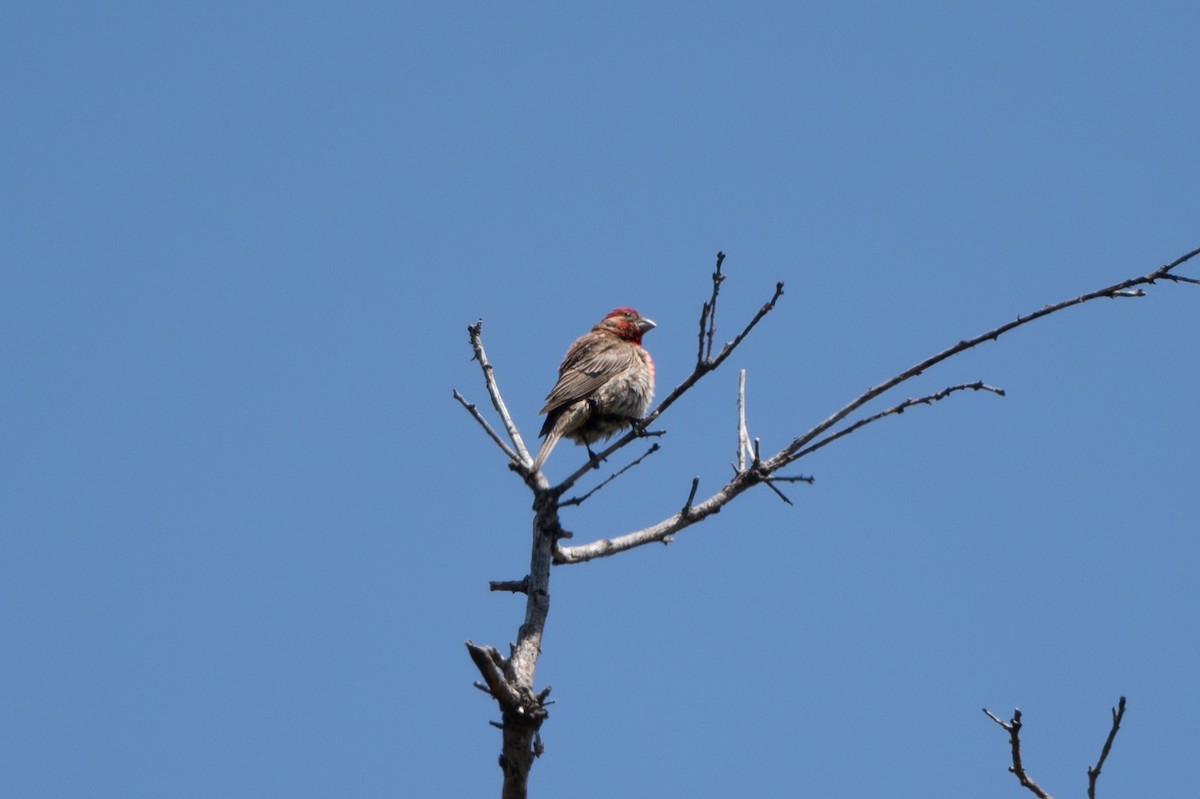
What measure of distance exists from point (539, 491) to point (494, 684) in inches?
41.7

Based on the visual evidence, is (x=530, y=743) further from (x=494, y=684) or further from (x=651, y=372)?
(x=651, y=372)

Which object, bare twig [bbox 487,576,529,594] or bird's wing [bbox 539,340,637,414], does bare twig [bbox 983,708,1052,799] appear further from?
bird's wing [bbox 539,340,637,414]

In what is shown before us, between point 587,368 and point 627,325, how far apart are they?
4.90ft

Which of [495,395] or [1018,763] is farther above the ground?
[495,395]

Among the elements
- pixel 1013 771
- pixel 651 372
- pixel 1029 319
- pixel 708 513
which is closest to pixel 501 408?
pixel 708 513

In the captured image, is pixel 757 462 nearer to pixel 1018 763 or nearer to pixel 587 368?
pixel 1018 763

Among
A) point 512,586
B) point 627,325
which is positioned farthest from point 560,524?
point 627,325

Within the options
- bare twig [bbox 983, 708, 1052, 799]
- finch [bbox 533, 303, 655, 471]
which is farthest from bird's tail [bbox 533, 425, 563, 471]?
bare twig [bbox 983, 708, 1052, 799]

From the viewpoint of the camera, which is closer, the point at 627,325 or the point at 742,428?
the point at 742,428

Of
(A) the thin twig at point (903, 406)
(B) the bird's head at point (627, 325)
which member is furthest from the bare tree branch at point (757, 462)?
(B) the bird's head at point (627, 325)

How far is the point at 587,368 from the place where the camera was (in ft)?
29.1

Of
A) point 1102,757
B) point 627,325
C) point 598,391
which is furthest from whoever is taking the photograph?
point 627,325

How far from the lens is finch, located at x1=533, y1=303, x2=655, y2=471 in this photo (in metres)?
8.50

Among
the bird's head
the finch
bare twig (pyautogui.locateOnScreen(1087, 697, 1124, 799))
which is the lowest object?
bare twig (pyautogui.locateOnScreen(1087, 697, 1124, 799))
